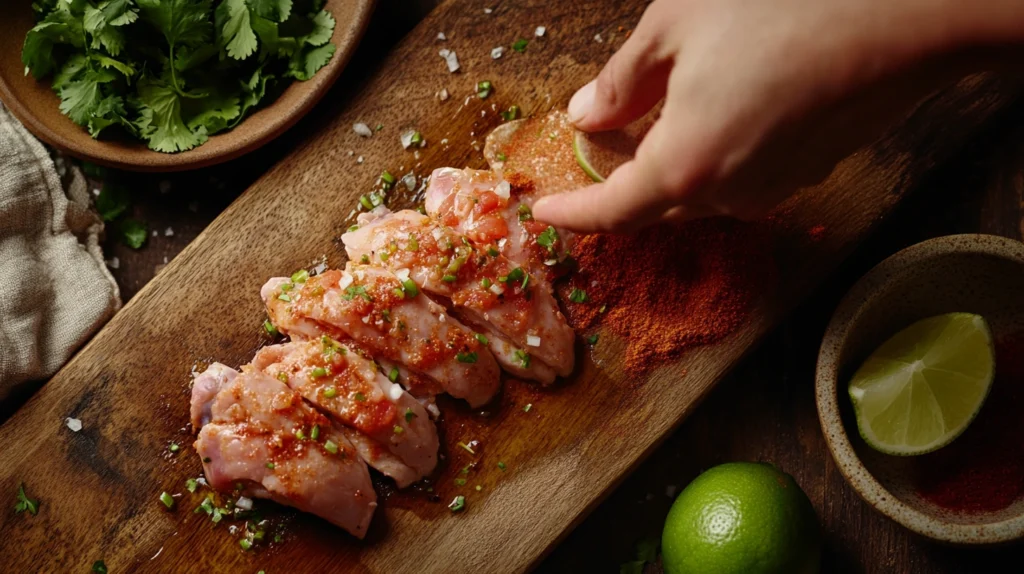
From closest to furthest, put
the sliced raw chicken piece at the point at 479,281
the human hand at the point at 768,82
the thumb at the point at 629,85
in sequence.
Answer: the human hand at the point at 768,82 < the thumb at the point at 629,85 < the sliced raw chicken piece at the point at 479,281

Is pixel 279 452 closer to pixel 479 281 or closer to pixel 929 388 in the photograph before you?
pixel 479 281

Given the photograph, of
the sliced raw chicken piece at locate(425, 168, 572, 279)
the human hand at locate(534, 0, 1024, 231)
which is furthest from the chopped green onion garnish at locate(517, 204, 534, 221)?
the human hand at locate(534, 0, 1024, 231)

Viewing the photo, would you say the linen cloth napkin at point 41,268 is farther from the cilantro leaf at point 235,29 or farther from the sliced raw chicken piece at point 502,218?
the sliced raw chicken piece at point 502,218

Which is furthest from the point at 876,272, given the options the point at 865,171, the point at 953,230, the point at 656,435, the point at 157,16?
the point at 157,16

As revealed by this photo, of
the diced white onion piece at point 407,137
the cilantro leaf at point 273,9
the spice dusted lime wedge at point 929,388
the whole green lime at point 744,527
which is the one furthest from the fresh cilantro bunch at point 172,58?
the spice dusted lime wedge at point 929,388

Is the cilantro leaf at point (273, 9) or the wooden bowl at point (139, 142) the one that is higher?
the cilantro leaf at point (273, 9)

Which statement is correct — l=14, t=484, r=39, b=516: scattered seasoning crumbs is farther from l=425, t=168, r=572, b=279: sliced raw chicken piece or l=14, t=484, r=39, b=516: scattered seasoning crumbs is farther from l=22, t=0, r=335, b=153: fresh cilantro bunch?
l=425, t=168, r=572, b=279: sliced raw chicken piece

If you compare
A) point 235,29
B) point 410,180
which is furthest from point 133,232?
point 410,180
